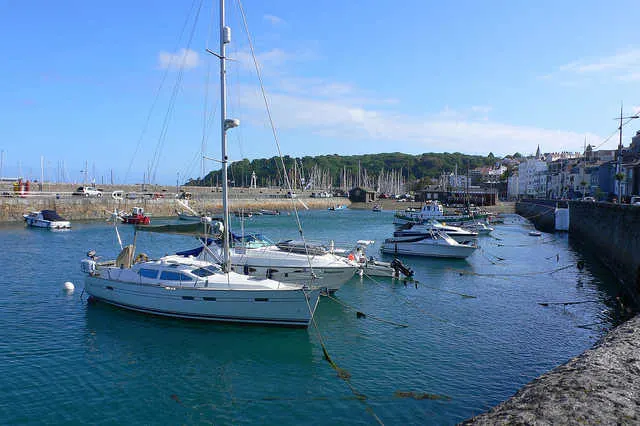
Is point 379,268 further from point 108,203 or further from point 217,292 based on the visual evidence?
point 108,203

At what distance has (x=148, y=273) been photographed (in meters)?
19.9

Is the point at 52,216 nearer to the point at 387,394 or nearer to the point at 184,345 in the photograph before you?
the point at 184,345

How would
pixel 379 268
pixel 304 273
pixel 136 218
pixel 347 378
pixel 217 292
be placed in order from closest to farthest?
pixel 347 378, pixel 217 292, pixel 304 273, pixel 379 268, pixel 136 218

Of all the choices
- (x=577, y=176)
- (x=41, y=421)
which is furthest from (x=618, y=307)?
(x=577, y=176)

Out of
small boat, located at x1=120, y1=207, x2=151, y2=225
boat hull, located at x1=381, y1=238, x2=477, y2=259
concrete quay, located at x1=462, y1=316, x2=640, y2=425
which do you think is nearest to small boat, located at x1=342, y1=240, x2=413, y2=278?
boat hull, located at x1=381, y1=238, x2=477, y2=259

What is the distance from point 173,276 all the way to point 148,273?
1.43 m

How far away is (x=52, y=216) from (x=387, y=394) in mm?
63242

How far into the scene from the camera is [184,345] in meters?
17.1

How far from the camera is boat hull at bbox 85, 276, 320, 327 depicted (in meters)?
18.1

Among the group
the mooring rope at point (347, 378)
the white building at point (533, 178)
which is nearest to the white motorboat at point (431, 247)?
the mooring rope at point (347, 378)

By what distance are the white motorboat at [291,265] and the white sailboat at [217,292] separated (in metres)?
4.60

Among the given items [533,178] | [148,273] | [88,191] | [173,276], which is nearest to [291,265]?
[173,276]

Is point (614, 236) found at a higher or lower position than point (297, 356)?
higher

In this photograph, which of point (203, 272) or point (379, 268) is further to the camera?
point (379, 268)
